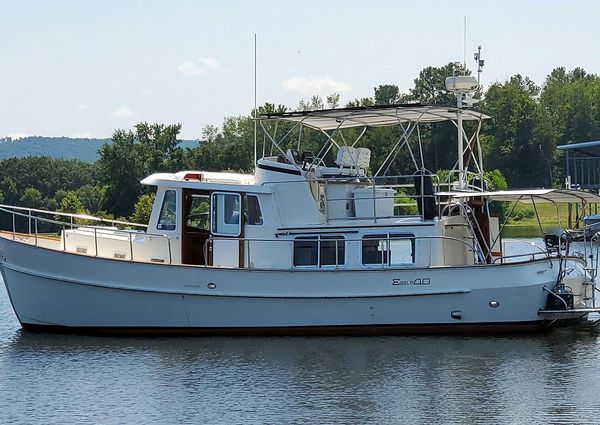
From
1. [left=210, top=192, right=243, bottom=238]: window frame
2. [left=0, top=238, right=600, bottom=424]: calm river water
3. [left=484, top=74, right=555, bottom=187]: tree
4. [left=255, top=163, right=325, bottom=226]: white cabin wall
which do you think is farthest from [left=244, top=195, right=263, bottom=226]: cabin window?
→ [left=484, top=74, right=555, bottom=187]: tree

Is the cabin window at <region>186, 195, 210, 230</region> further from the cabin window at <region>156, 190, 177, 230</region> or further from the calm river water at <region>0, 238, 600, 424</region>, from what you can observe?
the calm river water at <region>0, 238, 600, 424</region>

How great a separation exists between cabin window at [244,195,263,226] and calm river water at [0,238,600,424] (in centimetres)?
249

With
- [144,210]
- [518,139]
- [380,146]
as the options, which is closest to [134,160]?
[144,210]

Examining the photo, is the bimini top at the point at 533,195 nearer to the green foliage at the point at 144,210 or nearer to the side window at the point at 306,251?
the side window at the point at 306,251

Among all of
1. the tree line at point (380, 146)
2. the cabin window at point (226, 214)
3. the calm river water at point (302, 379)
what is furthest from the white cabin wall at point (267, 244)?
the tree line at point (380, 146)

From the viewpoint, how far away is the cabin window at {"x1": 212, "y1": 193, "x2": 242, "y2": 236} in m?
24.5

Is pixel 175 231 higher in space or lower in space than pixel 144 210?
higher

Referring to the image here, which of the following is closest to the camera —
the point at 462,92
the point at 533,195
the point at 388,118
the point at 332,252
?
the point at 533,195

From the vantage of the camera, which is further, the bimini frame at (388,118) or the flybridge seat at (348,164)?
the flybridge seat at (348,164)

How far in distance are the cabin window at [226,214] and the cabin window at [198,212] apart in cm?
38

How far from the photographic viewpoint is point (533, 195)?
2284 cm

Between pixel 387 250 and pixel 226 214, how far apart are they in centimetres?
359

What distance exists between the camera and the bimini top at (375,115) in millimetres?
23844

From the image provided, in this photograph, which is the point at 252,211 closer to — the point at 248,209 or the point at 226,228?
the point at 248,209
